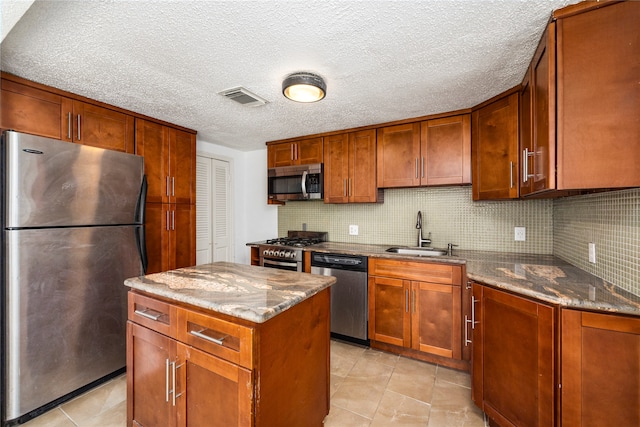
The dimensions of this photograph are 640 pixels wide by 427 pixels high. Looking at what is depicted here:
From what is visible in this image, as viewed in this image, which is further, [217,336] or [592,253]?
[592,253]

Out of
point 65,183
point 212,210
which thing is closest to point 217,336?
point 65,183

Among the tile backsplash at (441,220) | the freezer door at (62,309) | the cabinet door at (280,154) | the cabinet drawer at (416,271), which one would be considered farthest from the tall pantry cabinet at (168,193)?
the cabinet drawer at (416,271)

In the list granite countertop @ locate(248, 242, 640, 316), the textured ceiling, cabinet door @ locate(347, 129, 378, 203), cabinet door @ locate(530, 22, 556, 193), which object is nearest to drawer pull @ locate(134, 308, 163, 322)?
the textured ceiling

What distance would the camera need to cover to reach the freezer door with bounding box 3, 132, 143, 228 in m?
1.76

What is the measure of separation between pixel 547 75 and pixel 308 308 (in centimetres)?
168

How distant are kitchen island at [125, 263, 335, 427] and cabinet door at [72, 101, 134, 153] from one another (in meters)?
1.48

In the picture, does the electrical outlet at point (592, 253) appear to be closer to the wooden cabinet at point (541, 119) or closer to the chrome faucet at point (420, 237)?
the wooden cabinet at point (541, 119)

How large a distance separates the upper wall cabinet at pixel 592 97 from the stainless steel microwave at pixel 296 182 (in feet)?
7.40

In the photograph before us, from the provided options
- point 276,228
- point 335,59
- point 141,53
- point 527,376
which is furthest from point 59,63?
point 527,376

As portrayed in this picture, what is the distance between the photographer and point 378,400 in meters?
2.05

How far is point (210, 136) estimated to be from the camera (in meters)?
3.52

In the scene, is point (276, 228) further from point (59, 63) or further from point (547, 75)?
point (547, 75)

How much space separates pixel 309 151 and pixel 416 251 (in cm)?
169

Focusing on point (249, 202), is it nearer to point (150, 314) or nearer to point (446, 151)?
point (446, 151)
